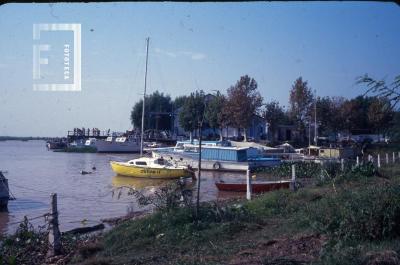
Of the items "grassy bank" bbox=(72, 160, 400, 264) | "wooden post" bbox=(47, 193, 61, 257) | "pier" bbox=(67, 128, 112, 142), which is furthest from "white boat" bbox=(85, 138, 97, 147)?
"grassy bank" bbox=(72, 160, 400, 264)

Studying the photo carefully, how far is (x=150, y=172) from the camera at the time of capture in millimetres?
31469

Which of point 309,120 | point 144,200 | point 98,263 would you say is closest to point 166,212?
point 144,200

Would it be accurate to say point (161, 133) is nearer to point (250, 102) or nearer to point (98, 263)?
point (250, 102)

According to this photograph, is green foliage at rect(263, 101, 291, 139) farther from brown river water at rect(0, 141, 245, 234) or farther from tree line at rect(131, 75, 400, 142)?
brown river water at rect(0, 141, 245, 234)

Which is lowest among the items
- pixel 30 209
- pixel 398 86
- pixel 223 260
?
pixel 30 209

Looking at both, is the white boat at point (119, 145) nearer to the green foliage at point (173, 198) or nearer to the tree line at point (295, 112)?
the tree line at point (295, 112)

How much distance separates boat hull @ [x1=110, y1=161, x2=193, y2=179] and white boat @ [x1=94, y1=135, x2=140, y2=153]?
37040mm

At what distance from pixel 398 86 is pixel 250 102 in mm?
44705

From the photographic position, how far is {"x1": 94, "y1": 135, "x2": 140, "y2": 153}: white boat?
233 ft

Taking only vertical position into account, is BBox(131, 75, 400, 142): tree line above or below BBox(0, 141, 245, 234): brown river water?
above

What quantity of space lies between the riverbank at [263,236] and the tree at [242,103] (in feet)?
128

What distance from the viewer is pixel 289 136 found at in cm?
6412

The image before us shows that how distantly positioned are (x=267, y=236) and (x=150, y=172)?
77.2 ft

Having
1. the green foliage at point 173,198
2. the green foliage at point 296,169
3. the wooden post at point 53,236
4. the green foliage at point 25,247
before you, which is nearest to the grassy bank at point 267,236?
the green foliage at point 173,198
